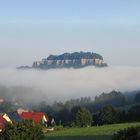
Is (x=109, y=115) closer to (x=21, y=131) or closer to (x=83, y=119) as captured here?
(x=83, y=119)

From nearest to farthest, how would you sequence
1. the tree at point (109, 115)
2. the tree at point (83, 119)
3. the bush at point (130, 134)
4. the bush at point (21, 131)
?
the bush at point (130, 134) → the bush at point (21, 131) → the tree at point (109, 115) → the tree at point (83, 119)

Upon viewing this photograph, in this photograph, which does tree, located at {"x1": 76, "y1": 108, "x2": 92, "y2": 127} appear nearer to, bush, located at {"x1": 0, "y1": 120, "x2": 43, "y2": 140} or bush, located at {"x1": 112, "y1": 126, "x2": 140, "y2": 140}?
bush, located at {"x1": 0, "y1": 120, "x2": 43, "y2": 140}

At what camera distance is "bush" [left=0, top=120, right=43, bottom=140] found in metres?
57.8

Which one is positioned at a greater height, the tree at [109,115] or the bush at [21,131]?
the tree at [109,115]

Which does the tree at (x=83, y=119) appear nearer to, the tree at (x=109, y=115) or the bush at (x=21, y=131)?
the tree at (x=109, y=115)

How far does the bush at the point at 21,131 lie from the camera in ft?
189

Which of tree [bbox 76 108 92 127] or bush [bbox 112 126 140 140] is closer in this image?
bush [bbox 112 126 140 140]

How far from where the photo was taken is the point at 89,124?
4535 inches

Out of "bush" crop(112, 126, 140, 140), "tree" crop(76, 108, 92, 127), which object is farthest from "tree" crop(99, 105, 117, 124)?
"bush" crop(112, 126, 140, 140)

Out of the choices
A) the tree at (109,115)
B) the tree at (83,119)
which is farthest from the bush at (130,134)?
the tree at (83,119)

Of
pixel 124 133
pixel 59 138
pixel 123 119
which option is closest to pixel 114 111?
pixel 123 119

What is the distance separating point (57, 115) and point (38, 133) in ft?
333

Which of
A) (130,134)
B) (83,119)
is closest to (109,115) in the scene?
(83,119)

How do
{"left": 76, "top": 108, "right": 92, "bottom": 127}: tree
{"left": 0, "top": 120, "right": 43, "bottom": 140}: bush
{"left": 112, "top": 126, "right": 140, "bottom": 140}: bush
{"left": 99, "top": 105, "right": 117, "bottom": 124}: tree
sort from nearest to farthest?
{"left": 112, "top": 126, "right": 140, "bottom": 140}: bush
{"left": 0, "top": 120, "right": 43, "bottom": 140}: bush
{"left": 99, "top": 105, "right": 117, "bottom": 124}: tree
{"left": 76, "top": 108, "right": 92, "bottom": 127}: tree
